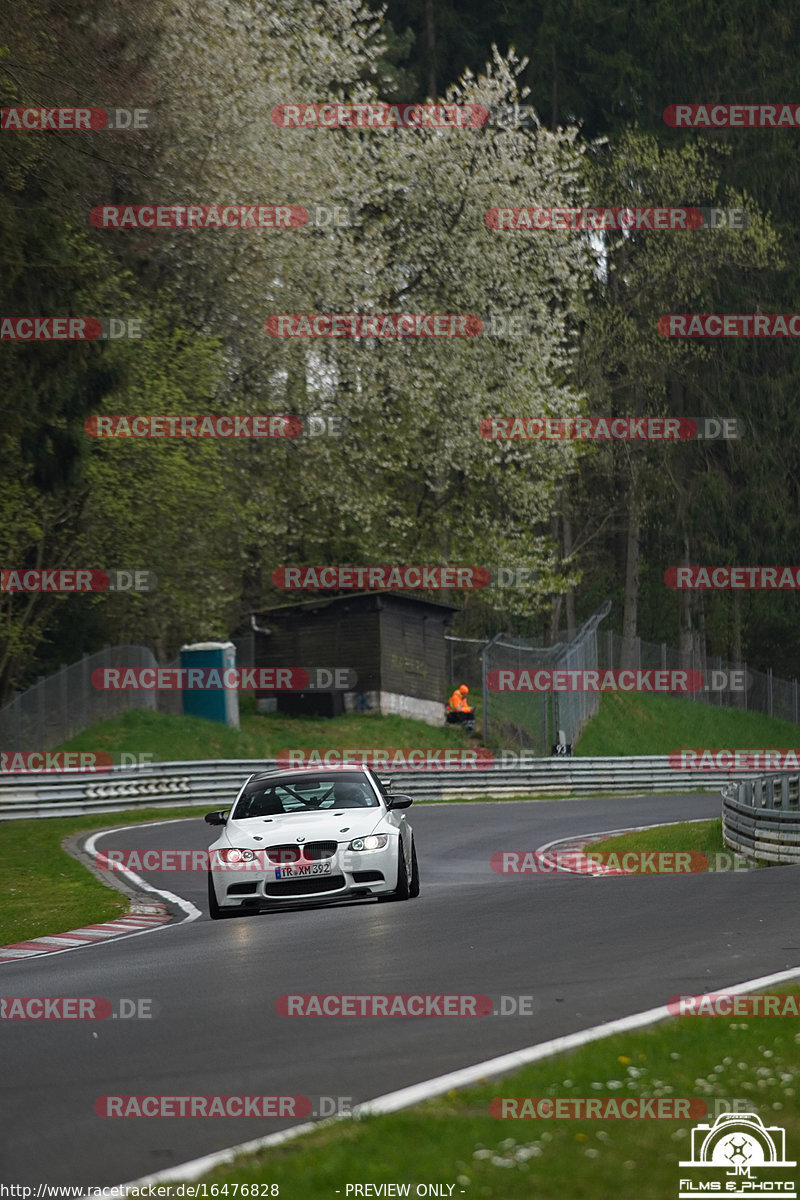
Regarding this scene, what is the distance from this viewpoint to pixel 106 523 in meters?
36.7

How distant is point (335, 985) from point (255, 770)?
24853 mm

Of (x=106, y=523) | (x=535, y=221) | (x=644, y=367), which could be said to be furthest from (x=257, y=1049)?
(x=644, y=367)

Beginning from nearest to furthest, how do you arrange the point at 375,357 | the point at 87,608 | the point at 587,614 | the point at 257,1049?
the point at 257,1049
the point at 87,608
the point at 375,357
the point at 587,614

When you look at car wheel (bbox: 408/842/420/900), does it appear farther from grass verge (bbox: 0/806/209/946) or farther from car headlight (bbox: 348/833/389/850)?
grass verge (bbox: 0/806/209/946)

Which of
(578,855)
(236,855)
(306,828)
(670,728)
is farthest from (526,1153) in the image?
(670,728)

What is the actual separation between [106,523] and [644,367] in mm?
26392

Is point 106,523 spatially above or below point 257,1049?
above

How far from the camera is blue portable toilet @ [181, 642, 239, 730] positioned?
3997 cm

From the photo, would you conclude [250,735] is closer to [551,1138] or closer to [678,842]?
[678,842]

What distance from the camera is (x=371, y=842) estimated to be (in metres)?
15.3

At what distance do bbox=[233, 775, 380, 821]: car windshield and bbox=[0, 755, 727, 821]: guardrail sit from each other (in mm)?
15589

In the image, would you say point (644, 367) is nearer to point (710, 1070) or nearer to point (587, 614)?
point (587, 614)

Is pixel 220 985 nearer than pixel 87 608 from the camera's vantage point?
Yes

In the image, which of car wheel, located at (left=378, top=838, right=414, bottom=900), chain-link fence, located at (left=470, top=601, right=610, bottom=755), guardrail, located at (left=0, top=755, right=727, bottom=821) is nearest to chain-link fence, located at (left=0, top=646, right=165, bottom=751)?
guardrail, located at (left=0, top=755, right=727, bottom=821)
